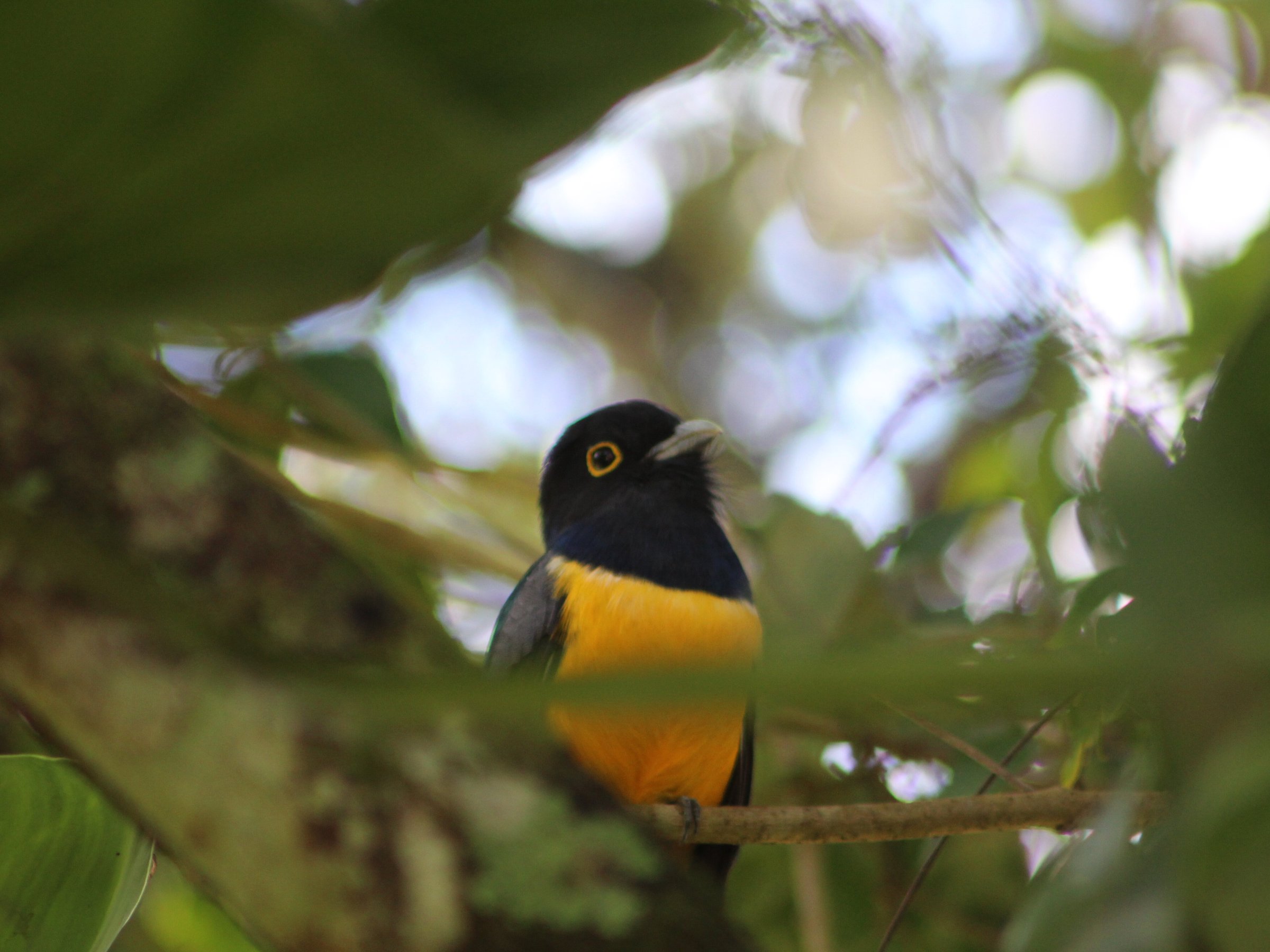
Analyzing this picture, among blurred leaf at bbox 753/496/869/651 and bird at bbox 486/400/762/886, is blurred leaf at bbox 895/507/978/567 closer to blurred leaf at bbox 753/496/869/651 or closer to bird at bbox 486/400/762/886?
blurred leaf at bbox 753/496/869/651

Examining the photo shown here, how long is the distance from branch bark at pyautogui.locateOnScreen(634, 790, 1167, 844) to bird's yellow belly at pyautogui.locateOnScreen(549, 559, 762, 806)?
0.69 metres

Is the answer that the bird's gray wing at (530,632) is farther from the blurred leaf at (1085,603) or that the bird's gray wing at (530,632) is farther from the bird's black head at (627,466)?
the blurred leaf at (1085,603)

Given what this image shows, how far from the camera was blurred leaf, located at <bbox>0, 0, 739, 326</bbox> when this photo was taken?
0.45 m

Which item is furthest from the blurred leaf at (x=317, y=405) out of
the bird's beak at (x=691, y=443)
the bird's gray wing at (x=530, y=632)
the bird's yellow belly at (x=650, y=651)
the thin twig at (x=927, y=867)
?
the thin twig at (x=927, y=867)

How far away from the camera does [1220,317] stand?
2678 mm

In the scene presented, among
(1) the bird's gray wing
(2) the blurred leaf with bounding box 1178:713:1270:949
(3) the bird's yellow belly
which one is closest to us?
(2) the blurred leaf with bounding box 1178:713:1270:949

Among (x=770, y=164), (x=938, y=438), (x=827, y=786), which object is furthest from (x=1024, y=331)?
(x=770, y=164)

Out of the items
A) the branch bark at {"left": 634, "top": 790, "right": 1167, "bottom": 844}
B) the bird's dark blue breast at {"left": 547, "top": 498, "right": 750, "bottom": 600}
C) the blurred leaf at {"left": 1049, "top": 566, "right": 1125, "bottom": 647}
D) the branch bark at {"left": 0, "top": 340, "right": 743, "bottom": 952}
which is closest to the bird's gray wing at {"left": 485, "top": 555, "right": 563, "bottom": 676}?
the bird's dark blue breast at {"left": 547, "top": 498, "right": 750, "bottom": 600}

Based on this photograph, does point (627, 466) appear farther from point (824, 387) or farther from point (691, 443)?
point (824, 387)

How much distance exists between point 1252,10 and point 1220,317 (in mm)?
3006

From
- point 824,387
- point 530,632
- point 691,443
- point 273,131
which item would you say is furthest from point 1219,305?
point 824,387

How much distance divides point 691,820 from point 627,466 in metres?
1.53

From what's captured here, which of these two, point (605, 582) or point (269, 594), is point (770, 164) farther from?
point (269, 594)

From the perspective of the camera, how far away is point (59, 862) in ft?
4.74
